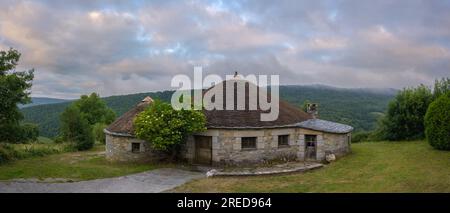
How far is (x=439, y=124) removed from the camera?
19484 millimetres

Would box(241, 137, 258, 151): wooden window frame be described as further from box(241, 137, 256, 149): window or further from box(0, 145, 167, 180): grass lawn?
box(0, 145, 167, 180): grass lawn

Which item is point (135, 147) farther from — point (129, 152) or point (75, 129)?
point (75, 129)

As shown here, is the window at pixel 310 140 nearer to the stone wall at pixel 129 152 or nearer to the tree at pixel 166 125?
the tree at pixel 166 125

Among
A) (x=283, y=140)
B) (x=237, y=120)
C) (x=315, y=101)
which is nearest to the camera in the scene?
(x=237, y=120)

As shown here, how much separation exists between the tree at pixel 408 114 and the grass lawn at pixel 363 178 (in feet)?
20.7

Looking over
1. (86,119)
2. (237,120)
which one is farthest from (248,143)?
(86,119)

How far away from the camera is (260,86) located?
23031 millimetres

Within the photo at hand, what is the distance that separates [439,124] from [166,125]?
43.6 feet

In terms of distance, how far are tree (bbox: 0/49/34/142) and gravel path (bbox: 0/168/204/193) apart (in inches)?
190

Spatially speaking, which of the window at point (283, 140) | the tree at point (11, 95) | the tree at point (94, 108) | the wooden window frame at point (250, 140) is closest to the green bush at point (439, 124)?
the window at point (283, 140)

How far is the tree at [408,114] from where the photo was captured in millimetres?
25703

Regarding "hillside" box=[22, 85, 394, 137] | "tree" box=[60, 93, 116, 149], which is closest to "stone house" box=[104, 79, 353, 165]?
"tree" box=[60, 93, 116, 149]

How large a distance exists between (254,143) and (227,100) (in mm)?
3087
